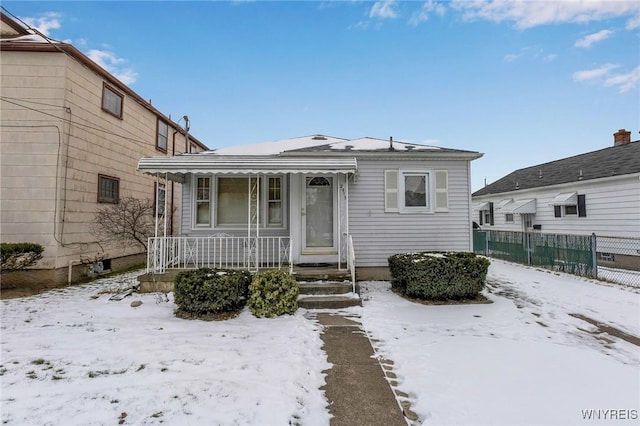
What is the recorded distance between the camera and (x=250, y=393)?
118 inches

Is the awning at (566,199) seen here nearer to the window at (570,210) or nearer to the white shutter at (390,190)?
the window at (570,210)

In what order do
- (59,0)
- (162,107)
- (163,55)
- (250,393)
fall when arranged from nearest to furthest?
(250,393) < (59,0) < (163,55) < (162,107)

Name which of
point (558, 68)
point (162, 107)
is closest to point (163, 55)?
point (162, 107)

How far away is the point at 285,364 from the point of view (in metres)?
3.63

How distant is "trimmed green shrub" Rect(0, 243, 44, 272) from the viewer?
6660 mm

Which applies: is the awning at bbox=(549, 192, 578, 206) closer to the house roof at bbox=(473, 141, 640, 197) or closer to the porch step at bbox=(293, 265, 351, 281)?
the house roof at bbox=(473, 141, 640, 197)

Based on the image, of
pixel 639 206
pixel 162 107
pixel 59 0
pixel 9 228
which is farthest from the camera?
pixel 162 107

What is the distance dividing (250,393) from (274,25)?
12161mm

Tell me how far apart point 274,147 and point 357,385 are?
7.79 meters

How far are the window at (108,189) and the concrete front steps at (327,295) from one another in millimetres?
7369

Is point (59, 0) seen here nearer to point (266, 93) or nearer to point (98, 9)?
point (98, 9)

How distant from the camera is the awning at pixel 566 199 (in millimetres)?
12141

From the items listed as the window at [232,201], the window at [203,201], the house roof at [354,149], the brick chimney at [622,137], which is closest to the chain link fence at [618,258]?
the house roof at [354,149]

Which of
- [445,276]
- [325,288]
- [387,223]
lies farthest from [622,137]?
[325,288]
